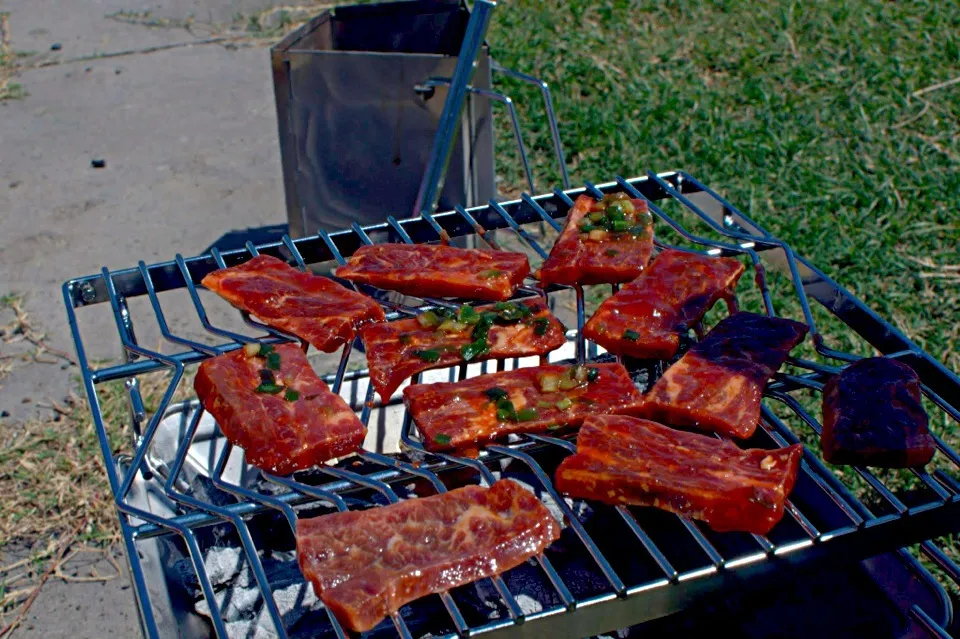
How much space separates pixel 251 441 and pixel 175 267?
2.43 ft

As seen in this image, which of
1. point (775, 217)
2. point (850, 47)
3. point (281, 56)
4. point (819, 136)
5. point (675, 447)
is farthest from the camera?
point (850, 47)

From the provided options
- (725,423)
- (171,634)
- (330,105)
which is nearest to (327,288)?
(171,634)

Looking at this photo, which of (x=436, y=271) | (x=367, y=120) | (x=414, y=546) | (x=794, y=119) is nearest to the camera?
(x=414, y=546)

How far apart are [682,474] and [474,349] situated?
0.64 m

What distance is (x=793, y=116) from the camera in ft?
19.2

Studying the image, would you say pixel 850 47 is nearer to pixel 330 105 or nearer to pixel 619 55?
pixel 619 55

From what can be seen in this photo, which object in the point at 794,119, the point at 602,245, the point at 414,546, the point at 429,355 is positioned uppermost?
the point at 602,245

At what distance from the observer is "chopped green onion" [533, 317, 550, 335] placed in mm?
2451

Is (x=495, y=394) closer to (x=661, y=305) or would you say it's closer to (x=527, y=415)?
(x=527, y=415)

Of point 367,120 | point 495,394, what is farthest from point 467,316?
point 367,120

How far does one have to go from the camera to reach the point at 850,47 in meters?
6.53

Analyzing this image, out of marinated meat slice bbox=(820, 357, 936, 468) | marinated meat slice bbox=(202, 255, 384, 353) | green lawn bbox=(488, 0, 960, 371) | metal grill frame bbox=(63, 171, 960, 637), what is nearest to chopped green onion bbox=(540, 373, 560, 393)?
metal grill frame bbox=(63, 171, 960, 637)

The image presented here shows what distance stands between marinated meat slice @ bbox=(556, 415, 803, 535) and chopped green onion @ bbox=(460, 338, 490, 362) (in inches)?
15.2

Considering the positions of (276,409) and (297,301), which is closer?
(276,409)
